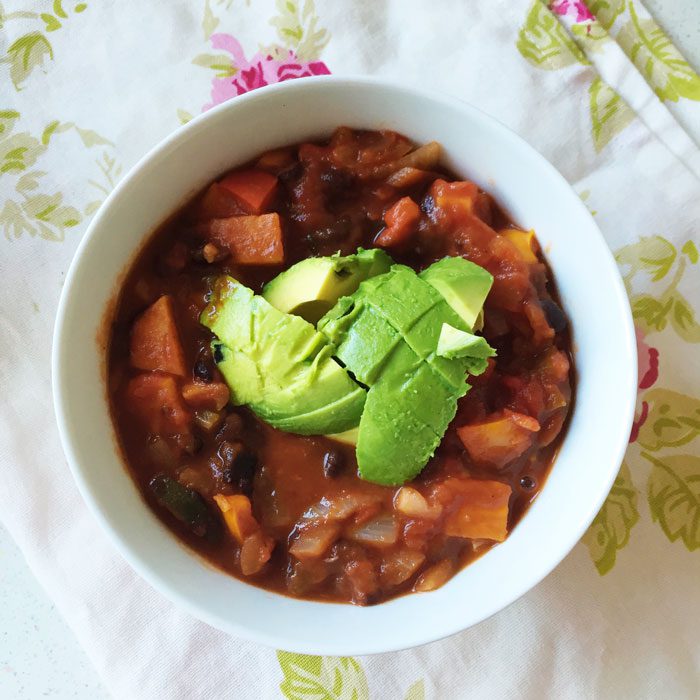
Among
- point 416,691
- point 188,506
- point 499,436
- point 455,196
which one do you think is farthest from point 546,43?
point 416,691

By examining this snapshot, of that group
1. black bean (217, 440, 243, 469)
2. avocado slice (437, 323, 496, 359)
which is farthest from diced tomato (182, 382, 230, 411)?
avocado slice (437, 323, 496, 359)

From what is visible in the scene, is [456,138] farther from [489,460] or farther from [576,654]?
[576,654]

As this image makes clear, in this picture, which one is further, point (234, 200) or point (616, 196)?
point (616, 196)

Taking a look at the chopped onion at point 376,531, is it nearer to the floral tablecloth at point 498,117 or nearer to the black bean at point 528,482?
the black bean at point 528,482

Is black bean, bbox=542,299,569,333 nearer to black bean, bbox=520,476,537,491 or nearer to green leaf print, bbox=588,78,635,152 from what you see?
black bean, bbox=520,476,537,491

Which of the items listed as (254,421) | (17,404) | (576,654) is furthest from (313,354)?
(576,654)
